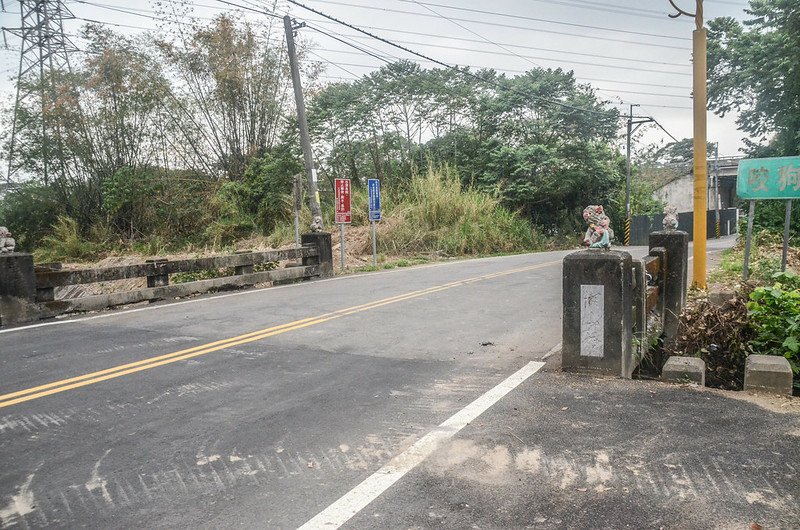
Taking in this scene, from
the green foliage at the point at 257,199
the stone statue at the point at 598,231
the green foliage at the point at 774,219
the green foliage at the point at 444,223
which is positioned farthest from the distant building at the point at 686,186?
the stone statue at the point at 598,231

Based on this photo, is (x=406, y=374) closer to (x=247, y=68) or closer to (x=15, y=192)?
(x=247, y=68)

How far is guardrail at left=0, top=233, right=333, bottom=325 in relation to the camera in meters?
8.98

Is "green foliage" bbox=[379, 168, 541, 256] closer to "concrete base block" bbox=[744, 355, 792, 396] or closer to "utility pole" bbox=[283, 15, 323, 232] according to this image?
"utility pole" bbox=[283, 15, 323, 232]

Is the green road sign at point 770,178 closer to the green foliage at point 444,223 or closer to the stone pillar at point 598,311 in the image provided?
the stone pillar at point 598,311

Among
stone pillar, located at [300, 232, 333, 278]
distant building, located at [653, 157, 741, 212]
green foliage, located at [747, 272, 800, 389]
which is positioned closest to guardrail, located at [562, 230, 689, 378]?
green foliage, located at [747, 272, 800, 389]

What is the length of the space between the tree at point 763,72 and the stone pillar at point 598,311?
21790mm

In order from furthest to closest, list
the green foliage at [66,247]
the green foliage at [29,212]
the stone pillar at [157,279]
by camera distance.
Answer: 1. the green foliage at [29,212]
2. the green foliage at [66,247]
3. the stone pillar at [157,279]

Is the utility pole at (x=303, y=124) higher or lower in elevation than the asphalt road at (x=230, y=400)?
higher

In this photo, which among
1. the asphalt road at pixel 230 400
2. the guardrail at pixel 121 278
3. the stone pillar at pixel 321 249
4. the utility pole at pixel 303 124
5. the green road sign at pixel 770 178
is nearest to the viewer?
the asphalt road at pixel 230 400

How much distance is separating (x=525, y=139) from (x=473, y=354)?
30.1 meters

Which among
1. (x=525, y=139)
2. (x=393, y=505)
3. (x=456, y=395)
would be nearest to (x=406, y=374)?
(x=456, y=395)

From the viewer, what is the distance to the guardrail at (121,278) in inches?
354

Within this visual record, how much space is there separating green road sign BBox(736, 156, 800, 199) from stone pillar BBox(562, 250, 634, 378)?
165 inches

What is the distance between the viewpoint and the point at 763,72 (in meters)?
24.8
